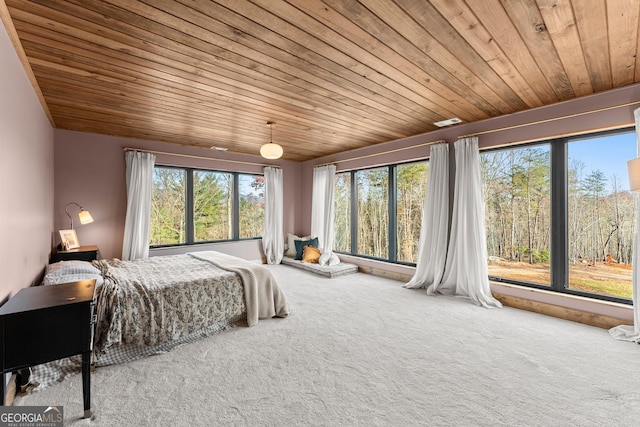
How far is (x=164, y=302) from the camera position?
105 inches

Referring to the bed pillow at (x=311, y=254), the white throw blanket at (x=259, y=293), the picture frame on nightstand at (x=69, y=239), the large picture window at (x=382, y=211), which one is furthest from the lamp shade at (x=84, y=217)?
the large picture window at (x=382, y=211)

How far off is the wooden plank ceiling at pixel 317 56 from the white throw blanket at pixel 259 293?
188cm

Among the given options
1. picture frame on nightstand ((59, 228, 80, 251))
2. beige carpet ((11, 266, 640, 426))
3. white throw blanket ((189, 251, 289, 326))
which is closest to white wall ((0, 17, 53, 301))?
picture frame on nightstand ((59, 228, 80, 251))

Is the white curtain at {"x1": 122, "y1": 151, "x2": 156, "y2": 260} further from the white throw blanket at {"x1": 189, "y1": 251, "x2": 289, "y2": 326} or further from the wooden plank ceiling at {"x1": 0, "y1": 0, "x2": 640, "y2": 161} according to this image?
the white throw blanket at {"x1": 189, "y1": 251, "x2": 289, "y2": 326}

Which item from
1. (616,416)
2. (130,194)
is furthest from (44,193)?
(616,416)

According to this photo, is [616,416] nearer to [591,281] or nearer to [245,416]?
[591,281]

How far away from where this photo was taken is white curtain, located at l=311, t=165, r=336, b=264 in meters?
6.07

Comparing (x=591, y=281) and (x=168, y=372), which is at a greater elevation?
(x=591, y=281)

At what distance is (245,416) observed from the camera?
1.77 metres

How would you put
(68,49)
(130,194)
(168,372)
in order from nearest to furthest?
(68,49) → (168,372) → (130,194)

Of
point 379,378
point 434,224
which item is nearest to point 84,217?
point 379,378

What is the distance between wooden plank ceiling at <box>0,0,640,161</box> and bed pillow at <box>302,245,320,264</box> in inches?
121

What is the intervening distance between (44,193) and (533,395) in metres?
5.11

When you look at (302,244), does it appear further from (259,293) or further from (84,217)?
(84,217)
